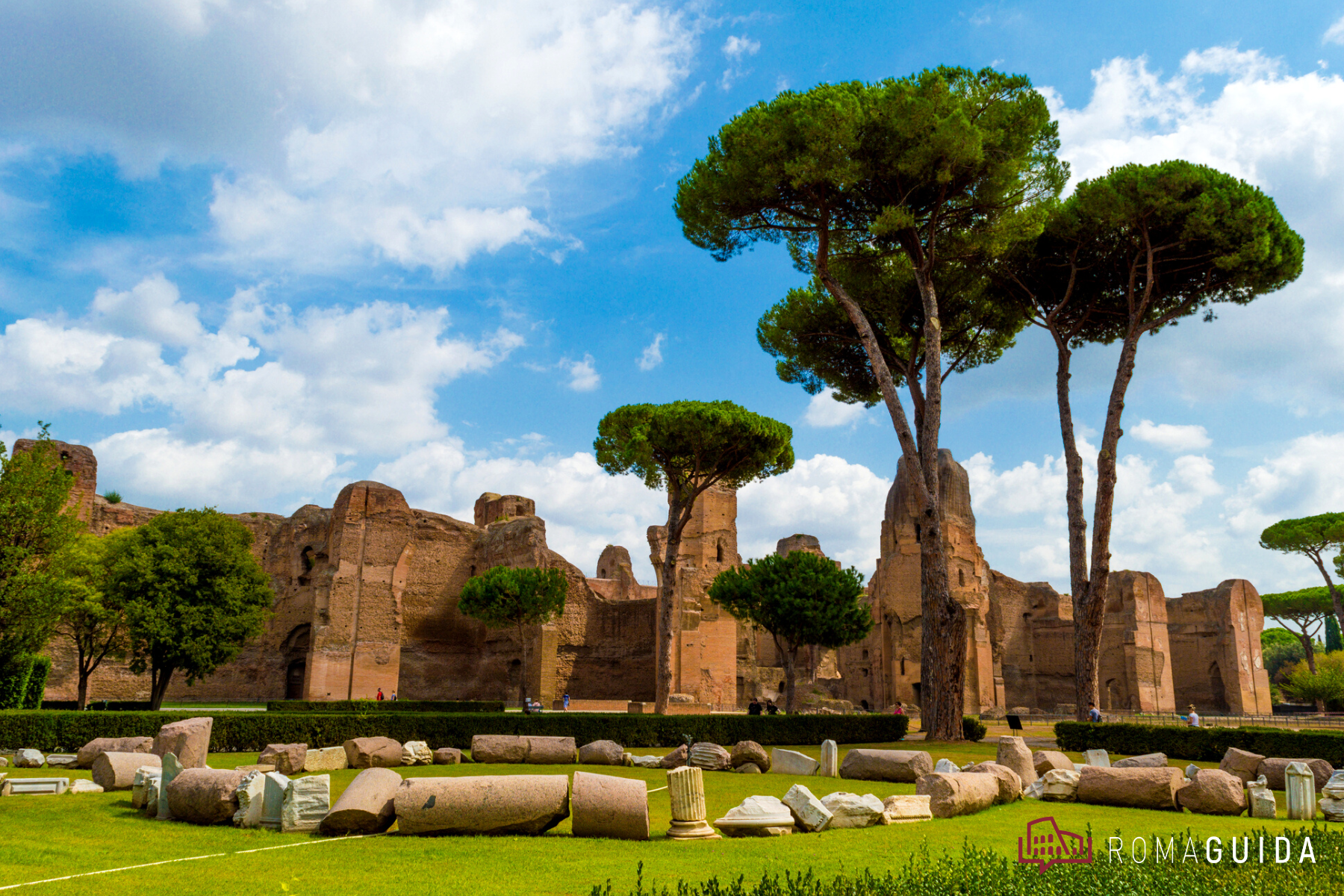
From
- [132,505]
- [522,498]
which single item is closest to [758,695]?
[522,498]

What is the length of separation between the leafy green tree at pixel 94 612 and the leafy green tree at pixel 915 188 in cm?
1514

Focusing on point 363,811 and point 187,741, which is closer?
point 363,811

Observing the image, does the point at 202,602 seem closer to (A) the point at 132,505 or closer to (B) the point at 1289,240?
(A) the point at 132,505

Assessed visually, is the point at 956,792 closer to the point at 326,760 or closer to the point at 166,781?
the point at 166,781

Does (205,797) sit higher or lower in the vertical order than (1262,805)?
higher

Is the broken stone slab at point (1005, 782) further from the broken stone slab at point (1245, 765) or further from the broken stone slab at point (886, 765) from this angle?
the broken stone slab at point (1245, 765)

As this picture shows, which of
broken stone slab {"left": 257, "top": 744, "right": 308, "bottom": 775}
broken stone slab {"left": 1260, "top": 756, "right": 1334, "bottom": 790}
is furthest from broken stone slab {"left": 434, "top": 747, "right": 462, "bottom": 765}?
broken stone slab {"left": 1260, "top": 756, "right": 1334, "bottom": 790}

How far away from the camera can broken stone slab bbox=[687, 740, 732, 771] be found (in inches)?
448

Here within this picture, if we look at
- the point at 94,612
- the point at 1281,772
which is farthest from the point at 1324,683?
the point at 94,612

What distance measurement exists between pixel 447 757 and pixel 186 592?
42.4 ft

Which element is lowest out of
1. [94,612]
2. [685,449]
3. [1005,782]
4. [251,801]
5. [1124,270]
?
[1005,782]

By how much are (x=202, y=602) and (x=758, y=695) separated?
18461mm

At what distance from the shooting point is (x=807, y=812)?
22.1 feet

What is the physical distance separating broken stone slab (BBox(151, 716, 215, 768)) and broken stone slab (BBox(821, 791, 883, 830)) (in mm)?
6616
